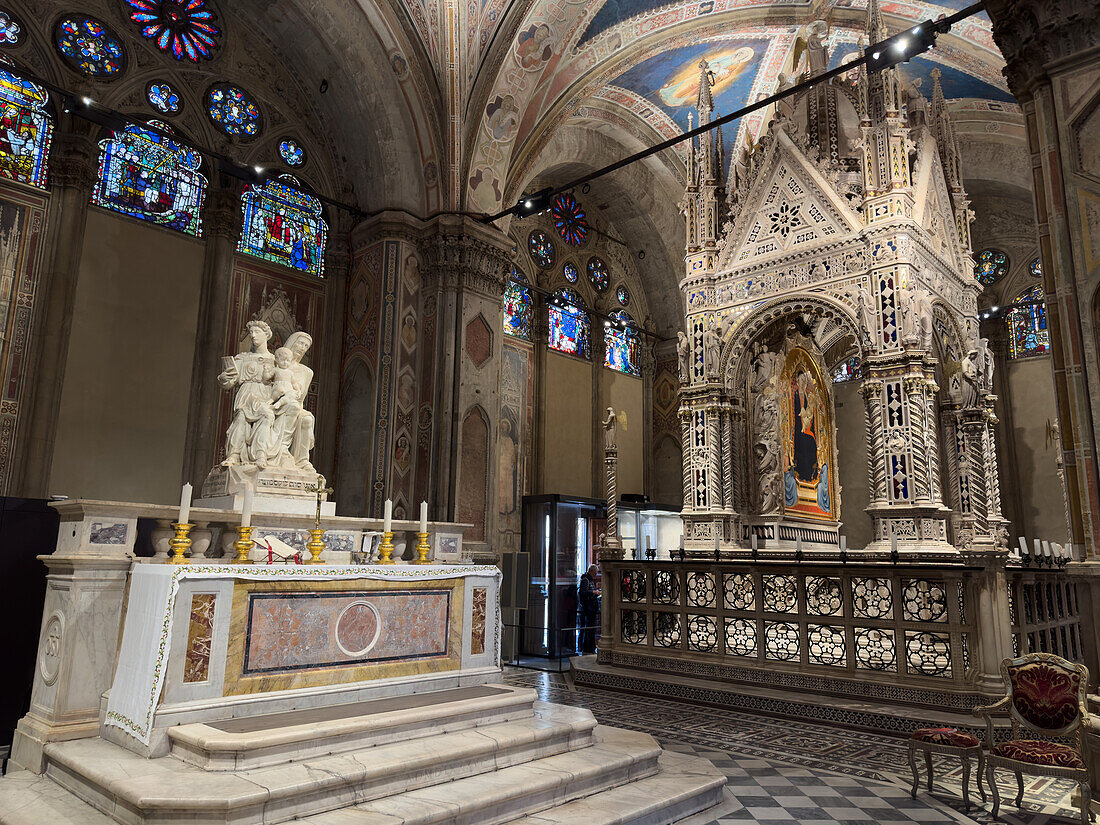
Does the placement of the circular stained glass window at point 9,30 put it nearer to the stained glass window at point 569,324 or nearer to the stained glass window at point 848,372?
the stained glass window at point 569,324

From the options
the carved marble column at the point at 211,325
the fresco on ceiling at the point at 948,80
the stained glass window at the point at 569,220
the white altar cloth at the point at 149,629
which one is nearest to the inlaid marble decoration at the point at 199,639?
the white altar cloth at the point at 149,629

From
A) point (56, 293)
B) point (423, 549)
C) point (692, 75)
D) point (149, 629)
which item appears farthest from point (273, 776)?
point (692, 75)

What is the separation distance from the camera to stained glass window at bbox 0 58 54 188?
9625 mm

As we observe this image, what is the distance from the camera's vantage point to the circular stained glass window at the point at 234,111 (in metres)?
11.7

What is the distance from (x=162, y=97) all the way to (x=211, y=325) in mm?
3393

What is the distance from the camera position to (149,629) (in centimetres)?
449

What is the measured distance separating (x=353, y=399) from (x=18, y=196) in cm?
504

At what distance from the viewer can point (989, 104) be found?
14.7 metres

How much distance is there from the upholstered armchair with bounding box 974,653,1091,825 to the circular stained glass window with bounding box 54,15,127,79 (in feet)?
40.6

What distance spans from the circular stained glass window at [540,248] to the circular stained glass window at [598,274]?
4.36ft

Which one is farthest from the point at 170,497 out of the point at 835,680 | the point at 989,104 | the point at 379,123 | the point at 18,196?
the point at 989,104

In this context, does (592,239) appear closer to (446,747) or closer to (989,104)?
(989,104)

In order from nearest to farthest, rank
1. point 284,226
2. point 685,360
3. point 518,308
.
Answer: point 685,360 < point 284,226 < point 518,308

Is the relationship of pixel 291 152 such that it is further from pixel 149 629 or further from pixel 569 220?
pixel 149 629
